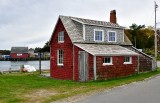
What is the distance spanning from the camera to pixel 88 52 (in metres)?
27.7

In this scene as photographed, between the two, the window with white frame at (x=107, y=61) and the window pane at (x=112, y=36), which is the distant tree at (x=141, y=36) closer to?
the window pane at (x=112, y=36)

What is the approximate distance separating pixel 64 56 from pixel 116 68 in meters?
5.35

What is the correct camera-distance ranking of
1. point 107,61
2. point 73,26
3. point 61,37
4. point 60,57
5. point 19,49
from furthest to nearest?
point 19,49
point 60,57
point 61,37
point 73,26
point 107,61

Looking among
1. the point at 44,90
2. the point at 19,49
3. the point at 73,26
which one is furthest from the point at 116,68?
the point at 19,49

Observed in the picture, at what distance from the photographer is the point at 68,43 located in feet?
100

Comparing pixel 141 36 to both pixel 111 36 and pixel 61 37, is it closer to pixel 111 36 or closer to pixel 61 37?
pixel 111 36

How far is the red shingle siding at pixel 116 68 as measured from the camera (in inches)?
1105

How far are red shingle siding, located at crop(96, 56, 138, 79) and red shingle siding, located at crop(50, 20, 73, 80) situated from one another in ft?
10.6

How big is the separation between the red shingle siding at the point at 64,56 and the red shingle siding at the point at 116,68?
322 cm

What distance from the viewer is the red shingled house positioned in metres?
28.0

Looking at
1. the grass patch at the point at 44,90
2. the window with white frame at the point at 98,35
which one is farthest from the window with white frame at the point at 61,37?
the grass patch at the point at 44,90

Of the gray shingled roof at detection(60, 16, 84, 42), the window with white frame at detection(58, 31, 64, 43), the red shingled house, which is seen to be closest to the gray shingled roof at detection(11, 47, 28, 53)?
the red shingled house

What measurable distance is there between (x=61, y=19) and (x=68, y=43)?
9.98ft

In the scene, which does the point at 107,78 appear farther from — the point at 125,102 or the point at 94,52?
the point at 125,102
